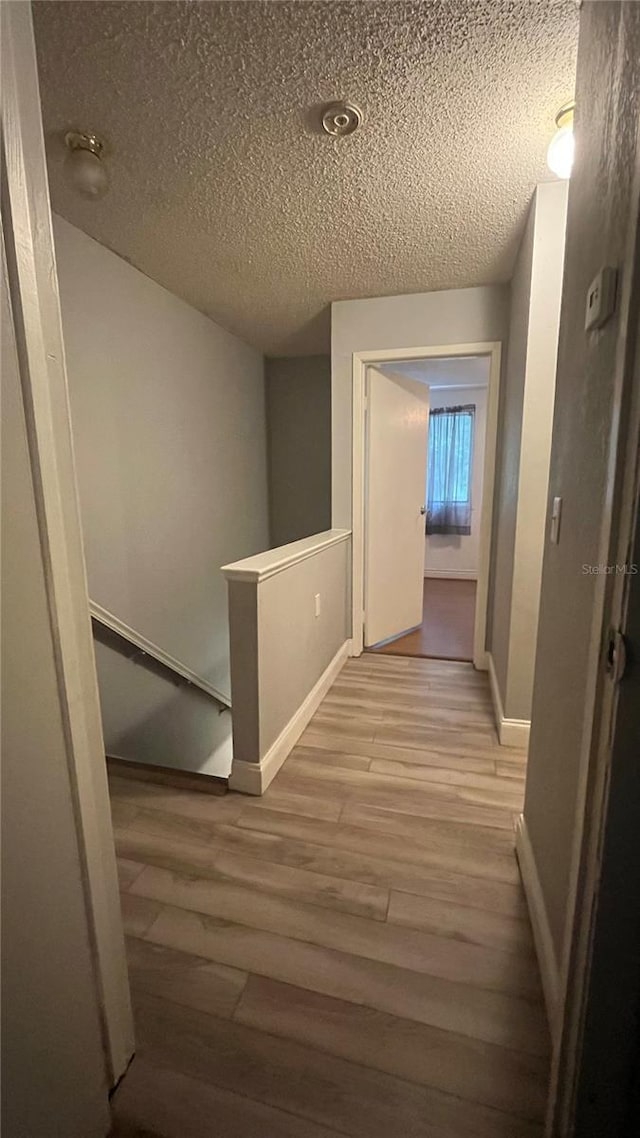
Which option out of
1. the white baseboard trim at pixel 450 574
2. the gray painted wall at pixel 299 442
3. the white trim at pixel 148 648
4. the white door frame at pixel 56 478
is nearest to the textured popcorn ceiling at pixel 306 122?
the white door frame at pixel 56 478

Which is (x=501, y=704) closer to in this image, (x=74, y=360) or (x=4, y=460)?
(x=4, y=460)

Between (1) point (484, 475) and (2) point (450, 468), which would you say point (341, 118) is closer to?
(1) point (484, 475)

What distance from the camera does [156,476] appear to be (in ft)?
8.80

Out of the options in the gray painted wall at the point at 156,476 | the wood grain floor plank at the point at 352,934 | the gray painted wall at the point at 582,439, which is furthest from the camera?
the gray painted wall at the point at 156,476

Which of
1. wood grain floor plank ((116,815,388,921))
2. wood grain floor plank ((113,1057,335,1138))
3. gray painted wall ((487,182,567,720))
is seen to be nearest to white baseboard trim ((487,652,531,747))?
gray painted wall ((487,182,567,720))

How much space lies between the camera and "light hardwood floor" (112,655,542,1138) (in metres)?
0.89

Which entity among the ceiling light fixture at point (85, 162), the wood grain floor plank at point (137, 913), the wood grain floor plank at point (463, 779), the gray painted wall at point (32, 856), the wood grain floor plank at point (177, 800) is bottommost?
the wood grain floor plank at point (177, 800)

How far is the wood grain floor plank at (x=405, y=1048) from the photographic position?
0.90 meters

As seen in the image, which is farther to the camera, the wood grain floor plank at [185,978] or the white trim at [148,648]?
the white trim at [148,648]

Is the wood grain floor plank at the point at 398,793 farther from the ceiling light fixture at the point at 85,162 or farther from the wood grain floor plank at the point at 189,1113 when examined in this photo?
the ceiling light fixture at the point at 85,162

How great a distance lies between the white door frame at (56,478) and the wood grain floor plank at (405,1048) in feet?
1.14

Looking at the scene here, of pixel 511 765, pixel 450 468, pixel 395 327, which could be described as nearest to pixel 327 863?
pixel 511 765

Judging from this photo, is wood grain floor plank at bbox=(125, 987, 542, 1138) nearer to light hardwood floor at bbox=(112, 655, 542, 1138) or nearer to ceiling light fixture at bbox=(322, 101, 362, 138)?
light hardwood floor at bbox=(112, 655, 542, 1138)

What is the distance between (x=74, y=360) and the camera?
2.06 meters
